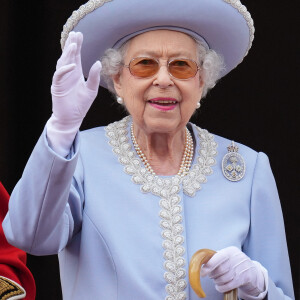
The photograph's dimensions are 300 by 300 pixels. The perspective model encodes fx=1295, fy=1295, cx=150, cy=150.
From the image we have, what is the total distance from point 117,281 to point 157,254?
6.4 inches

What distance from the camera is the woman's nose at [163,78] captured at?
430cm

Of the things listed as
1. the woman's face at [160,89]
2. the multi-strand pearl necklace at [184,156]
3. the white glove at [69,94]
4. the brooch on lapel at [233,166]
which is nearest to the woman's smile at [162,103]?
the woman's face at [160,89]

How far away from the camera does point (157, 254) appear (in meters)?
4.23

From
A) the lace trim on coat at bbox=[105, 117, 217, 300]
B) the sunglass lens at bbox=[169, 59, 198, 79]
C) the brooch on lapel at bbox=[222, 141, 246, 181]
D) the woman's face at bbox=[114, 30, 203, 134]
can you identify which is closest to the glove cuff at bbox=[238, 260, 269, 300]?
the lace trim on coat at bbox=[105, 117, 217, 300]

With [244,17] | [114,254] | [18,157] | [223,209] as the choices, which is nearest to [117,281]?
[114,254]

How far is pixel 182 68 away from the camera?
437 cm

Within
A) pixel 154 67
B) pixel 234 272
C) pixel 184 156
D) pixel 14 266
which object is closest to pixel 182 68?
pixel 154 67

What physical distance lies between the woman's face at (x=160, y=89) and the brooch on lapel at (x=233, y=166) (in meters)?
0.21

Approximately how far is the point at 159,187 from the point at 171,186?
0.04 meters

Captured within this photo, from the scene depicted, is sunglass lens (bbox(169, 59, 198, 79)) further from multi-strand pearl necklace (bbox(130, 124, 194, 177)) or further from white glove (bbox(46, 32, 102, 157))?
white glove (bbox(46, 32, 102, 157))

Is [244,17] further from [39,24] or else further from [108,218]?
[39,24]

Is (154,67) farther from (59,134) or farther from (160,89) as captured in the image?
(59,134)

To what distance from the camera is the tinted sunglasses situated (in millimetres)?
4336

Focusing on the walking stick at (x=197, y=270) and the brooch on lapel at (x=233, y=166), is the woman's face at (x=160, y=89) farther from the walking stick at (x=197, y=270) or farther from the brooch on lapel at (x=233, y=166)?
the walking stick at (x=197, y=270)
